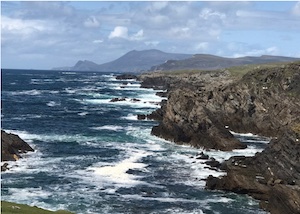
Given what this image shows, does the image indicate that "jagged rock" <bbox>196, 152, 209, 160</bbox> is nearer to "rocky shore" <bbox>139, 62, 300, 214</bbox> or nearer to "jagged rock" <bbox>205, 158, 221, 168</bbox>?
"jagged rock" <bbox>205, 158, 221, 168</bbox>

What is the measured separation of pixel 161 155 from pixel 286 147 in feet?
64.0

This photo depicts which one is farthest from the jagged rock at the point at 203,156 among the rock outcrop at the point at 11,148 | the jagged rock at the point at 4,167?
the jagged rock at the point at 4,167

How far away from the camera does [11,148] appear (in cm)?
6056

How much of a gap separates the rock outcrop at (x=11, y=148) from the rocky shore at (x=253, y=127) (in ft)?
82.2

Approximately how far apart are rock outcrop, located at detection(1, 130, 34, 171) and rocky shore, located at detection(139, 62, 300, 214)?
2507cm

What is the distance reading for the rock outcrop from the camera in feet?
191

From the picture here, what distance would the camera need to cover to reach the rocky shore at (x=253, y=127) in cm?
4684

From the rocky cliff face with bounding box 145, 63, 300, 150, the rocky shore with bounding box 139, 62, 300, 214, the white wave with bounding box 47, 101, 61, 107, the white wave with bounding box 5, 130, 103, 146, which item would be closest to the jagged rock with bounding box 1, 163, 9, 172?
the white wave with bounding box 5, 130, 103, 146

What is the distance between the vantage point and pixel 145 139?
252 feet

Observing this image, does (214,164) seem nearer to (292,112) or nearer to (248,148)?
(248,148)

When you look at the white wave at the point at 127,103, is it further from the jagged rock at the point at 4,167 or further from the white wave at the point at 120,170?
the jagged rock at the point at 4,167

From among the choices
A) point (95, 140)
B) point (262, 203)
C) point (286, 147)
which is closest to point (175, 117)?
point (95, 140)

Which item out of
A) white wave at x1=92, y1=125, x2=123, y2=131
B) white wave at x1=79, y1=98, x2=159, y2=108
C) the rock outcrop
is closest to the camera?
the rock outcrop

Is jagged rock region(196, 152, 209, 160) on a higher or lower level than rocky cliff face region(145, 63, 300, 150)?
lower
